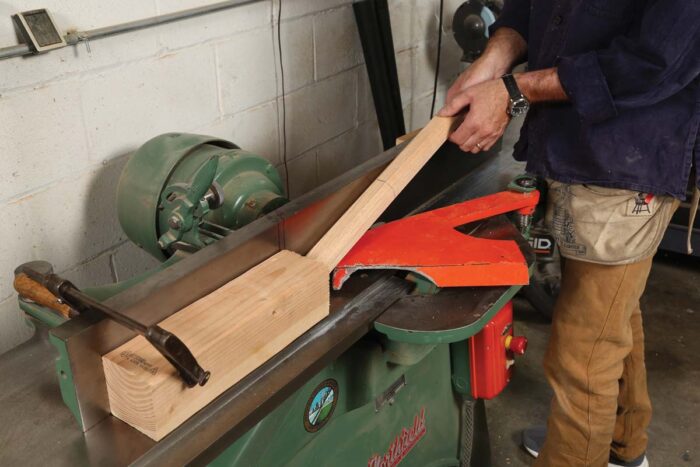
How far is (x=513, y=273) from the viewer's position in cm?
112

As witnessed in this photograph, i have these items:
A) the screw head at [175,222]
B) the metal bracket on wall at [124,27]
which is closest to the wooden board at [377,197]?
the screw head at [175,222]

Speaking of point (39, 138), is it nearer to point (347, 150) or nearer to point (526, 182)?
point (526, 182)

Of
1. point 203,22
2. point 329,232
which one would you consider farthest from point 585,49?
point 203,22

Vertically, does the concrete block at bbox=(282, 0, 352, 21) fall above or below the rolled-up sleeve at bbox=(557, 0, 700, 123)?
above

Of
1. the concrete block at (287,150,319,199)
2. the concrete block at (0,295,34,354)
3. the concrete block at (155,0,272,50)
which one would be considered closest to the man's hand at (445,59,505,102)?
the concrete block at (155,0,272,50)

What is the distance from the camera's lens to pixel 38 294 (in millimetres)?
958

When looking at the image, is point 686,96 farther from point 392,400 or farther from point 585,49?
point 392,400

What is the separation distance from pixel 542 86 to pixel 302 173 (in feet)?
3.31

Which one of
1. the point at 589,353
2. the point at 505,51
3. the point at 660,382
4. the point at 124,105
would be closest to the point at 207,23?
the point at 124,105

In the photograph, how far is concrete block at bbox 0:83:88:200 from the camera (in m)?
1.33

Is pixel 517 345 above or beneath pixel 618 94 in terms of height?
beneath

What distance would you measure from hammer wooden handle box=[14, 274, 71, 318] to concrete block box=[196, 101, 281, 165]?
82 cm

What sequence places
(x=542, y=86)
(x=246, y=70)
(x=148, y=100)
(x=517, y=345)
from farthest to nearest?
(x=246, y=70) → (x=148, y=100) → (x=517, y=345) → (x=542, y=86)

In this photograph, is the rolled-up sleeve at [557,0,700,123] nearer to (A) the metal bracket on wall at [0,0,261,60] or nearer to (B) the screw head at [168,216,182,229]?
(B) the screw head at [168,216,182,229]
